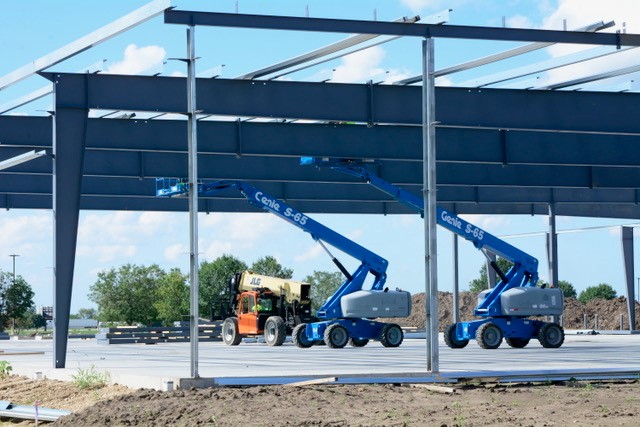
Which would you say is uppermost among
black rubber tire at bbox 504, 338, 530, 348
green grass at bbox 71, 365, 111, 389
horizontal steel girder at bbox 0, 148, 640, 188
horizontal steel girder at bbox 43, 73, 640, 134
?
horizontal steel girder at bbox 43, 73, 640, 134

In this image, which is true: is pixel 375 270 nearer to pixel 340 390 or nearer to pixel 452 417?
pixel 340 390

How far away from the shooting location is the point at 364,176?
29.2 m

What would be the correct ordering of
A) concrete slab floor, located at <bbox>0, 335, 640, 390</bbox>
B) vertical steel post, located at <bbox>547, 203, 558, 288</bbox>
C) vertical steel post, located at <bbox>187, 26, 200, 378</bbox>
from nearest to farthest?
vertical steel post, located at <bbox>187, 26, 200, 378</bbox>, concrete slab floor, located at <bbox>0, 335, 640, 390</bbox>, vertical steel post, located at <bbox>547, 203, 558, 288</bbox>

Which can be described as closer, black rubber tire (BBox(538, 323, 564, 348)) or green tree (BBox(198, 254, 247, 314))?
black rubber tire (BBox(538, 323, 564, 348))

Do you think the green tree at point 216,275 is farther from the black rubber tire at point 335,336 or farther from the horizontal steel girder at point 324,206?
the black rubber tire at point 335,336

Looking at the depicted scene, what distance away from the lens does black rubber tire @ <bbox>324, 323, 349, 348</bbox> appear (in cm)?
2931

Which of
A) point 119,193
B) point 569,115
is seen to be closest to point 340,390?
point 569,115

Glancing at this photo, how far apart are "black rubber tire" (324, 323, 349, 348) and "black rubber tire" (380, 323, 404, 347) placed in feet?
3.88

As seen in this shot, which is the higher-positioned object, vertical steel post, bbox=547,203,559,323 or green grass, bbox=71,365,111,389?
vertical steel post, bbox=547,203,559,323

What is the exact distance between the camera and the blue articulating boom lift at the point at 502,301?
94.4 ft

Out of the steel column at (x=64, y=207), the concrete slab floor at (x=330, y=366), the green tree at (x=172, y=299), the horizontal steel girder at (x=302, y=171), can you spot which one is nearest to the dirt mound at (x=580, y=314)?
the horizontal steel girder at (x=302, y=171)

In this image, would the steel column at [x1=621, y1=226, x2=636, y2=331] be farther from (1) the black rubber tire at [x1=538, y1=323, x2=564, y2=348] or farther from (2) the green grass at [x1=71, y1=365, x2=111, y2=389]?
(2) the green grass at [x1=71, y1=365, x2=111, y2=389]

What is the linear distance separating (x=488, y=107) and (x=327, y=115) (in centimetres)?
375

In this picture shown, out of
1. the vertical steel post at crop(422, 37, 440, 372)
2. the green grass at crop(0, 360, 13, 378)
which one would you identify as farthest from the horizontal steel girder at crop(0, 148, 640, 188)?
the vertical steel post at crop(422, 37, 440, 372)
